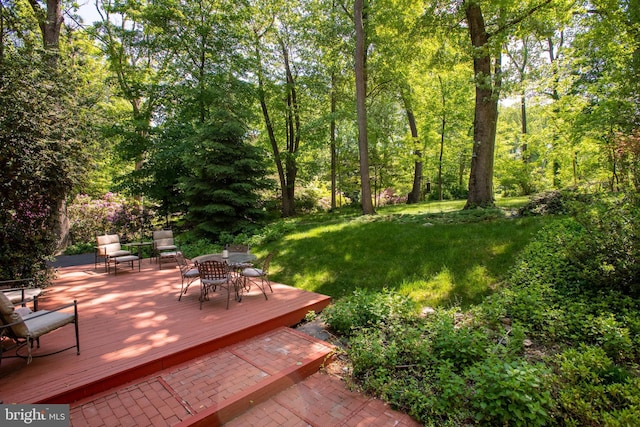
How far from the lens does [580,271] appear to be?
13.4 feet

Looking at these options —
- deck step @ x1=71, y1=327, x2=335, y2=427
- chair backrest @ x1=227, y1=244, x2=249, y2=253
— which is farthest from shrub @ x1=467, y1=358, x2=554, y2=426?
chair backrest @ x1=227, y1=244, x2=249, y2=253

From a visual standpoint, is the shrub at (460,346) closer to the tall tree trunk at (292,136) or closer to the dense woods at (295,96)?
the dense woods at (295,96)

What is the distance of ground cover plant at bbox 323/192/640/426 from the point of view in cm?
229

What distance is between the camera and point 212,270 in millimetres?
4910

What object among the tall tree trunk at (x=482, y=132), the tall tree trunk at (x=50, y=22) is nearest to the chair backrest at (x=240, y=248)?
the tall tree trunk at (x=50, y=22)

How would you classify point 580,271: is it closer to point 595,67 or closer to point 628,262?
point 628,262

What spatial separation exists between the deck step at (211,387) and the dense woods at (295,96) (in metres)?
4.07

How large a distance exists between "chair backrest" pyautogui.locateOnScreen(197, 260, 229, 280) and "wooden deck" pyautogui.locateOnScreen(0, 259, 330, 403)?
494mm

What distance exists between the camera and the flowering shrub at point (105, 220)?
1159 cm

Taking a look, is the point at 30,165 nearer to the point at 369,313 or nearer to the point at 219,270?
the point at 219,270

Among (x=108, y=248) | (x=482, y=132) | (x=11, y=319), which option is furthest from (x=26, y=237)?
(x=482, y=132)

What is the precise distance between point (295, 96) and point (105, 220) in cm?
1055

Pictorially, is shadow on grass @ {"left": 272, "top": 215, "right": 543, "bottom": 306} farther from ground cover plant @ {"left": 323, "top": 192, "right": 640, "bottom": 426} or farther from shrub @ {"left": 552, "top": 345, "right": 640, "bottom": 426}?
shrub @ {"left": 552, "top": 345, "right": 640, "bottom": 426}

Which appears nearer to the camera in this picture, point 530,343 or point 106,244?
point 530,343
